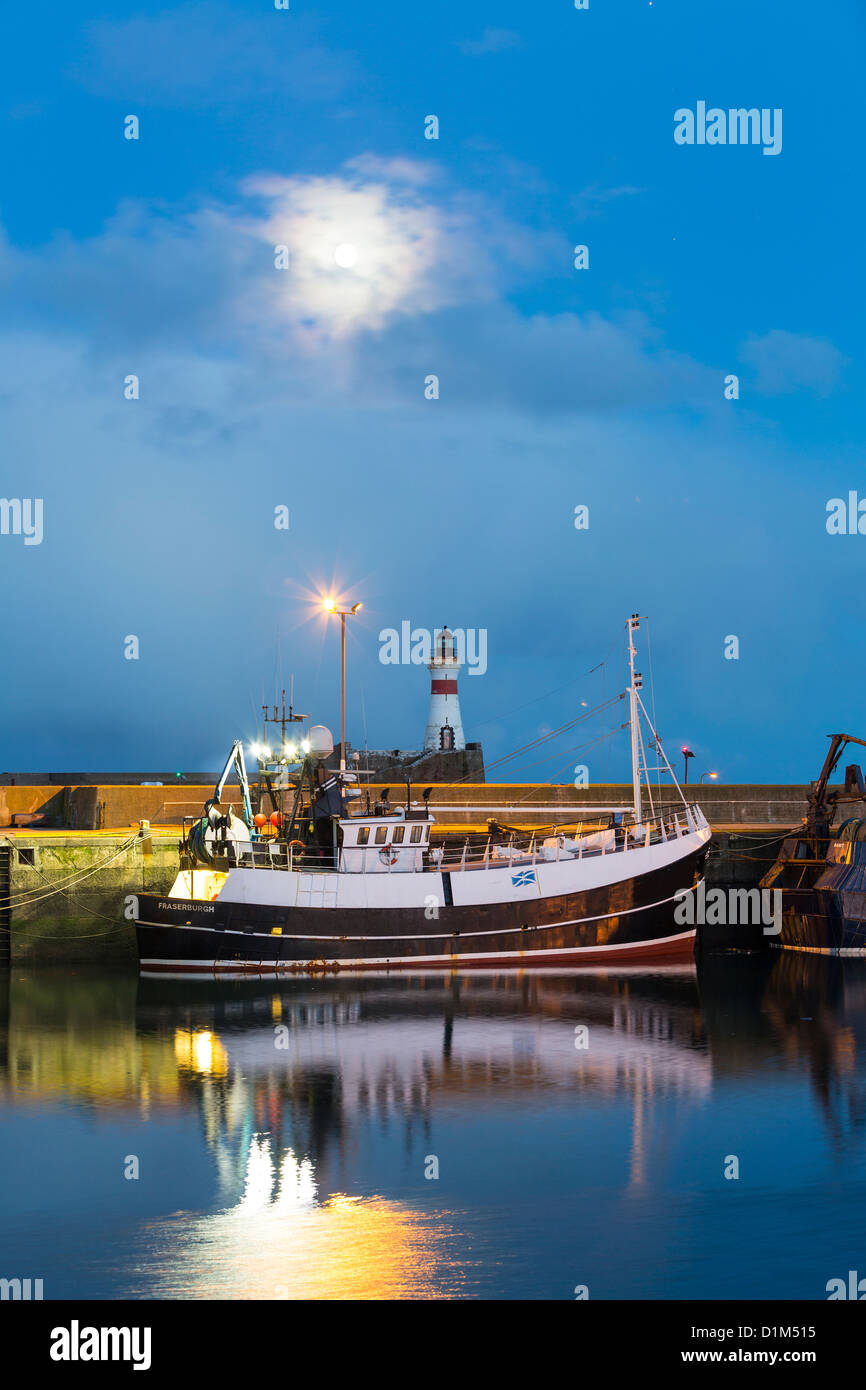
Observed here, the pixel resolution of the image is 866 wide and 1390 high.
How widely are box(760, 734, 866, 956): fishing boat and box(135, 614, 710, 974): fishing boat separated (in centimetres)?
410

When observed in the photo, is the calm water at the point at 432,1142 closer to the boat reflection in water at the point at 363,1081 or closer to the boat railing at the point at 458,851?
the boat reflection in water at the point at 363,1081

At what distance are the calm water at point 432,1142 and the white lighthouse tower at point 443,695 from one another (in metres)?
→ 32.3

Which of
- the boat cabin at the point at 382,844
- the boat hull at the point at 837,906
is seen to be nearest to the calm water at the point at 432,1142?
the boat cabin at the point at 382,844

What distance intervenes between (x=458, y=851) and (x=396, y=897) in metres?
2.92

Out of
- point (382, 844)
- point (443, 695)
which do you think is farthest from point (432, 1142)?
point (443, 695)

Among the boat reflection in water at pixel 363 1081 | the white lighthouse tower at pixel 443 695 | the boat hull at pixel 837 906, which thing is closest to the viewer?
the boat reflection in water at pixel 363 1081

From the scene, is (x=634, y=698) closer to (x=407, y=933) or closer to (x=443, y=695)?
(x=407, y=933)

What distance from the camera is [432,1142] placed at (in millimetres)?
16812

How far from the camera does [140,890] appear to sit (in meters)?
32.6

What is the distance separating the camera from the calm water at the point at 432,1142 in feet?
41.3

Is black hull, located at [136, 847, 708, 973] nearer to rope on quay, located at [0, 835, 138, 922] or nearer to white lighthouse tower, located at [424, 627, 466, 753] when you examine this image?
rope on quay, located at [0, 835, 138, 922]

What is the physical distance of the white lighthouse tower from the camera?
59.9m
